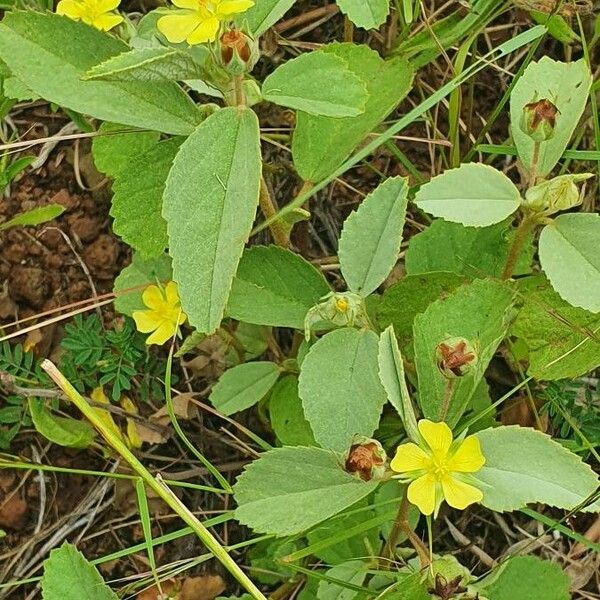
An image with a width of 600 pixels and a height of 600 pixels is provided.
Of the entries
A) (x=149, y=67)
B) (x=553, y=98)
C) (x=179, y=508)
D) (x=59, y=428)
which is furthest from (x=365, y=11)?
(x=59, y=428)

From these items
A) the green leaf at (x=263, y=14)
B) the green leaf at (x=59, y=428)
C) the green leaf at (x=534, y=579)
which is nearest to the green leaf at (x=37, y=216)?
the green leaf at (x=59, y=428)

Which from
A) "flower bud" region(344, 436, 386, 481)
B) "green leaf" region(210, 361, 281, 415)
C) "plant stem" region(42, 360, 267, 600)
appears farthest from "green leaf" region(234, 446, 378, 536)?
"green leaf" region(210, 361, 281, 415)

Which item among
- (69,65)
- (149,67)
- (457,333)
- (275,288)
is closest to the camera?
(149,67)

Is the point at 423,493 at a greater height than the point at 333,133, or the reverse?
the point at 333,133

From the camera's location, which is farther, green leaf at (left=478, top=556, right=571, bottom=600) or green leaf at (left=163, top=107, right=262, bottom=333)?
green leaf at (left=478, top=556, right=571, bottom=600)

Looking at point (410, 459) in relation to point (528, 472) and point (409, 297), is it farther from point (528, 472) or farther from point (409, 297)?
point (409, 297)

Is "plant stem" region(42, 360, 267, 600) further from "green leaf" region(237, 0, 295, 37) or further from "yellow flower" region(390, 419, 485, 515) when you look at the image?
"green leaf" region(237, 0, 295, 37)

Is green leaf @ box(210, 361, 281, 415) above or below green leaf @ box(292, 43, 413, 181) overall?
below
